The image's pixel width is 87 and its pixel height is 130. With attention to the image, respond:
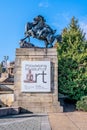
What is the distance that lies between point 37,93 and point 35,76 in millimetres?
1119

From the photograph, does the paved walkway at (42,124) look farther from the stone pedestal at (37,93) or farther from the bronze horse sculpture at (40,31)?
the bronze horse sculpture at (40,31)

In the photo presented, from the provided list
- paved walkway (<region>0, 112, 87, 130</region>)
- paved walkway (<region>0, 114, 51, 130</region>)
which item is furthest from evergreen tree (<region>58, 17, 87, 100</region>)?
paved walkway (<region>0, 114, 51, 130</region>)

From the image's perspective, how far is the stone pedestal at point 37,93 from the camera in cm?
1784

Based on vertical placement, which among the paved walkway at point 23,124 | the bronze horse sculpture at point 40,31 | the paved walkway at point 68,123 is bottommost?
the paved walkway at point 68,123

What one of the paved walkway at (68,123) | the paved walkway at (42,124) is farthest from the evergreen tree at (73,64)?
the paved walkway at (42,124)

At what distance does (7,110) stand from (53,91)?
4.11 meters

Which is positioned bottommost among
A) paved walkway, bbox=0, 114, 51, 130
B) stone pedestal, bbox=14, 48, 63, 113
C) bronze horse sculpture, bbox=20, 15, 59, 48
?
paved walkway, bbox=0, 114, 51, 130

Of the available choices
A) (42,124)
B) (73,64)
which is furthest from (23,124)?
(73,64)

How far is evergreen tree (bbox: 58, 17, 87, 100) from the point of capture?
2125 cm

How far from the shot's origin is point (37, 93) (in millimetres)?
18047

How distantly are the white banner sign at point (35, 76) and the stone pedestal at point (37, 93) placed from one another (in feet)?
0.67

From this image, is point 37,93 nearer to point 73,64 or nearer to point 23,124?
point 73,64

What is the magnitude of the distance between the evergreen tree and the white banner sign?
3412mm

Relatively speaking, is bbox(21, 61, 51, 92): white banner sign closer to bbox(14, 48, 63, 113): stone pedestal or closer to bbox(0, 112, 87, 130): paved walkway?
bbox(14, 48, 63, 113): stone pedestal
